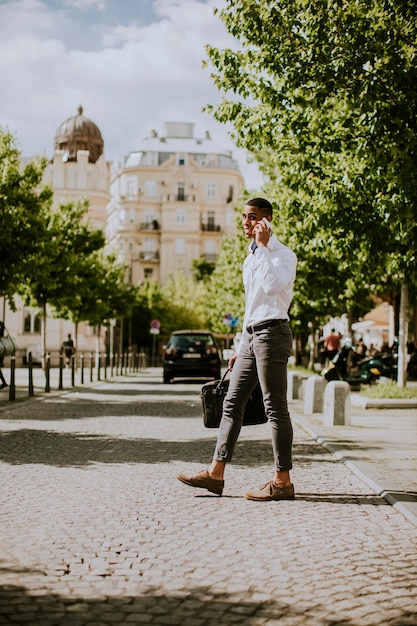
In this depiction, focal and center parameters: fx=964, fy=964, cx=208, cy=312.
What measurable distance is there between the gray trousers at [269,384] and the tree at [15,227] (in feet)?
51.6

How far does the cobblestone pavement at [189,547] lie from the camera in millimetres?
4102

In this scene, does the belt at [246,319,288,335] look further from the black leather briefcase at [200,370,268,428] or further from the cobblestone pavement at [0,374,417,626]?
the cobblestone pavement at [0,374,417,626]

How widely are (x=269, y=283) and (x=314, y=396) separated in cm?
984

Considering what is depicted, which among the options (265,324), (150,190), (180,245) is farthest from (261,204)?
(150,190)

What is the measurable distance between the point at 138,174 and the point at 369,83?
96.7m

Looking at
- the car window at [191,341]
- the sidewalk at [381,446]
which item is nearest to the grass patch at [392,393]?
the sidewalk at [381,446]

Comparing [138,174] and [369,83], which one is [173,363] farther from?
[138,174]

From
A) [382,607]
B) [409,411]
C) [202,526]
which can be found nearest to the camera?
[382,607]

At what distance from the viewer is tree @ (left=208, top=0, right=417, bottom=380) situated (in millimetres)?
11539

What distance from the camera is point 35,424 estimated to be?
535 inches

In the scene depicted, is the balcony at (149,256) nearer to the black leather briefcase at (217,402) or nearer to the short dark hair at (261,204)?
the black leather briefcase at (217,402)

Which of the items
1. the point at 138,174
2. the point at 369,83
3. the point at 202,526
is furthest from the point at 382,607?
the point at 138,174

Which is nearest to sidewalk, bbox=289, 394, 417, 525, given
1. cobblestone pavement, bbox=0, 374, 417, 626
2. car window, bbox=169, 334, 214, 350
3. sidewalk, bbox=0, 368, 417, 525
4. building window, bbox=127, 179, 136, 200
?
sidewalk, bbox=0, 368, 417, 525

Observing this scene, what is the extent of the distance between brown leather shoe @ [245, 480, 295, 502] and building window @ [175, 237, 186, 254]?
321ft
